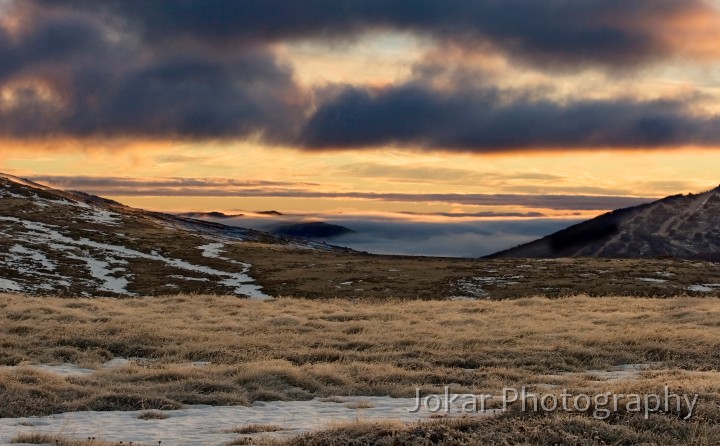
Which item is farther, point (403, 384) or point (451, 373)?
point (451, 373)

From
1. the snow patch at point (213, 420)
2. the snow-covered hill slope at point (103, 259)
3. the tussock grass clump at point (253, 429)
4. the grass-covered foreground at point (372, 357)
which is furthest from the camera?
the snow-covered hill slope at point (103, 259)

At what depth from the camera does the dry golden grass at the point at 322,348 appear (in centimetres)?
1557

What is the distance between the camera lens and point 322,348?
A: 850 inches

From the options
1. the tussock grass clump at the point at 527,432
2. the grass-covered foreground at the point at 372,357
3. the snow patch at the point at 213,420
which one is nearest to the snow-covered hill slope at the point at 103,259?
the grass-covered foreground at the point at 372,357

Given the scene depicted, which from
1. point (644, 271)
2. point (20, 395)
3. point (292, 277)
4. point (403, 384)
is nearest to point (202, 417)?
point (20, 395)

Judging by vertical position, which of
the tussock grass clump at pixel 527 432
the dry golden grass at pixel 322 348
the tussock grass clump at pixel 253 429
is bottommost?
the dry golden grass at pixel 322 348

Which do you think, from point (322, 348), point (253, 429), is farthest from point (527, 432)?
point (322, 348)

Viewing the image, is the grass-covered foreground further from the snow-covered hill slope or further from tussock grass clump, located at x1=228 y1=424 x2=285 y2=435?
the snow-covered hill slope

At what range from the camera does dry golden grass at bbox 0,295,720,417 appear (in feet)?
51.1

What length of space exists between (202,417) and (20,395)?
13.5 feet

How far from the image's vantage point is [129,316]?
28391mm

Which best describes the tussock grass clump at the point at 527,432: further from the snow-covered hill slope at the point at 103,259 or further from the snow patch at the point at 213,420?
the snow-covered hill slope at the point at 103,259

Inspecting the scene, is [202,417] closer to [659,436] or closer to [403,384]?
[403,384]

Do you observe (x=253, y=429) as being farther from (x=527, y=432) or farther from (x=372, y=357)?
(x=372, y=357)
